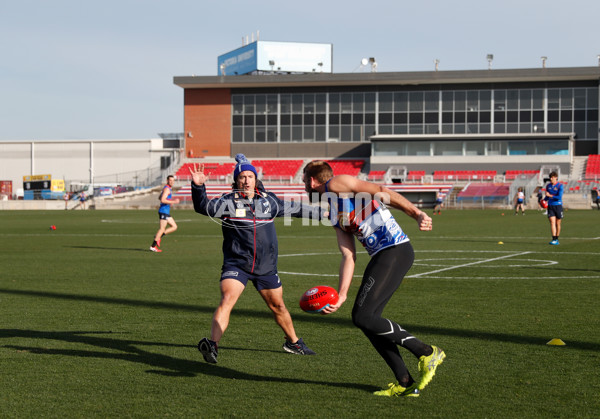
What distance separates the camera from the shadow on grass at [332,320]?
841 centimetres

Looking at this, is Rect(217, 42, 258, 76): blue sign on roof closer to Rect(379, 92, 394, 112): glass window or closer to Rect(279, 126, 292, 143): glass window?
Rect(279, 126, 292, 143): glass window

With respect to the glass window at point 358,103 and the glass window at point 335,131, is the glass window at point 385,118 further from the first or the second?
the glass window at point 335,131

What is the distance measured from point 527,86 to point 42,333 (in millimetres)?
75822

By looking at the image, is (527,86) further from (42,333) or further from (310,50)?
(42,333)

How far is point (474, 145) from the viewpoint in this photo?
7681 cm

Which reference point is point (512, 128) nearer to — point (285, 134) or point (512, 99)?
point (512, 99)

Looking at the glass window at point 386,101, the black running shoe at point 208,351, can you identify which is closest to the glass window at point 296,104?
the glass window at point 386,101

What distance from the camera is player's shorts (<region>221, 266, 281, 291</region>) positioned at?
755cm

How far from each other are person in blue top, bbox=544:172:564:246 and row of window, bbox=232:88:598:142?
188ft

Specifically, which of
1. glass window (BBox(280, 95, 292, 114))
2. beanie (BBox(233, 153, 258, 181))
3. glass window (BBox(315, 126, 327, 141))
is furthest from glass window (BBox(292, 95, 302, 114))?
beanie (BBox(233, 153, 258, 181))

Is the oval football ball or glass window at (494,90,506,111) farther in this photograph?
glass window at (494,90,506,111)

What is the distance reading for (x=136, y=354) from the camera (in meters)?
7.89

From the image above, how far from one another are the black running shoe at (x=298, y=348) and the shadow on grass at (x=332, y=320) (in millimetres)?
1486

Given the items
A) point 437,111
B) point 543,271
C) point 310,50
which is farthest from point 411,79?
point 543,271
